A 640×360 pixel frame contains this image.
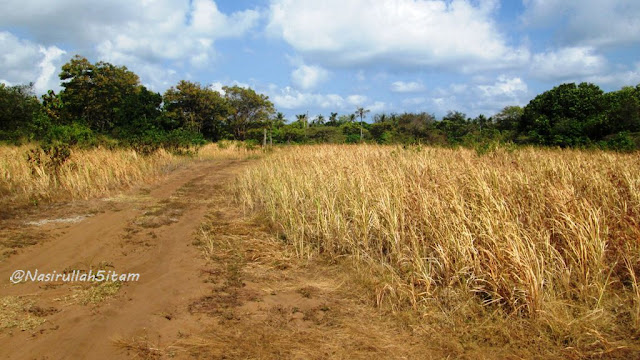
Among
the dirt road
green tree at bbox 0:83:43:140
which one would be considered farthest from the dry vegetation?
green tree at bbox 0:83:43:140

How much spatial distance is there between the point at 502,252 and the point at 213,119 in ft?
107

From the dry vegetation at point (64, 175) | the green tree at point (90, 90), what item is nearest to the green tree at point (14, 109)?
the green tree at point (90, 90)

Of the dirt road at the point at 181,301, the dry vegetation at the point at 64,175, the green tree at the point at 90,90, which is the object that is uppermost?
the green tree at the point at 90,90

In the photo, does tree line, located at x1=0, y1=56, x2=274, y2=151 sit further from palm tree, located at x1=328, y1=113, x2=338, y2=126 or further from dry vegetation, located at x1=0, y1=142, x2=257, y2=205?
palm tree, located at x1=328, y1=113, x2=338, y2=126

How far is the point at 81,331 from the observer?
291cm

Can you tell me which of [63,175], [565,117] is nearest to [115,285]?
[63,175]

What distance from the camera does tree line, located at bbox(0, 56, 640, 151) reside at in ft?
48.5

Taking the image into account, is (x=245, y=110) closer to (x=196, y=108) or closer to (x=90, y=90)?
(x=196, y=108)

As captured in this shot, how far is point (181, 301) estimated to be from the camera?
3.44m

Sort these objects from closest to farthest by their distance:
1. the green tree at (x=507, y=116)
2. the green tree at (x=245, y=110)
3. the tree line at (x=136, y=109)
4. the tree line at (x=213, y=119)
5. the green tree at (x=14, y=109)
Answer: the tree line at (x=213, y=119)
the tree line at (x=136, y=109)
the green tree at (x=14, y=109)
the green tree at (x=245, y=110)
the green tree at (x=507, y=116)

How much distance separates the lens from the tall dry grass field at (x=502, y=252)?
286 centimetres

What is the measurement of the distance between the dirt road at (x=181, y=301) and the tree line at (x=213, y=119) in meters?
7.25

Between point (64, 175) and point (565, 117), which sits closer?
point (64, 175)

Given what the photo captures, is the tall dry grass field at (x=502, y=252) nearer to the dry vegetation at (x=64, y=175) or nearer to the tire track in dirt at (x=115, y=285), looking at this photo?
the tire track in dirt at (x=115, y=285)
